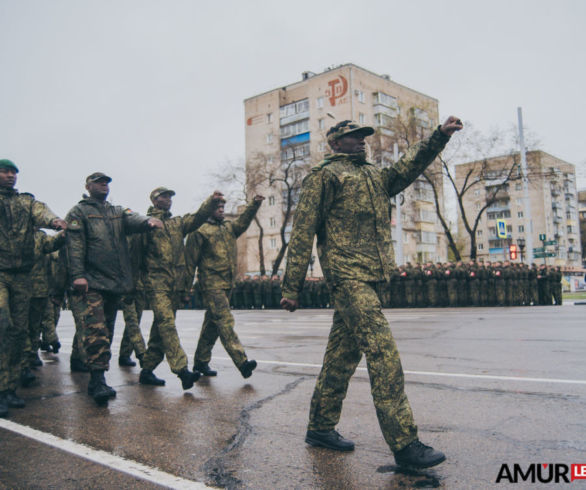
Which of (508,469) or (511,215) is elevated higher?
(511,215)

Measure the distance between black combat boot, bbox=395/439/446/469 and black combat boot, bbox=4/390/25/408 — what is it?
142 inches

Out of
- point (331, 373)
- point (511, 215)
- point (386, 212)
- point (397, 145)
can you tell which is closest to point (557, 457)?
point (331, 373)

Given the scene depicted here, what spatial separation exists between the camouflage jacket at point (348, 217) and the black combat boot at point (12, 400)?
3.00 meters

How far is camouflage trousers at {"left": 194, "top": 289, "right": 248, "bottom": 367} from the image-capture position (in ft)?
20.5

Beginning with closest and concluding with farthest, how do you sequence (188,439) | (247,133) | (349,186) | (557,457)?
(557,457), (349,186), (188,439), (247,133)

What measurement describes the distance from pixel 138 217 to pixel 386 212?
308 cm

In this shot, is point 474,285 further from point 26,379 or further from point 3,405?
point 3,405

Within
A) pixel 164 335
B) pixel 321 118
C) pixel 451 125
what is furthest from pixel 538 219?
pixel 451 125

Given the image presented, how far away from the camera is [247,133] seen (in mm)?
73000

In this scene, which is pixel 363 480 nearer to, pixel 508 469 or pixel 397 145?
pixel 508 469

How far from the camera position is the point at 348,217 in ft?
12.0

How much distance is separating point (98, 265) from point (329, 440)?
3.07 metres

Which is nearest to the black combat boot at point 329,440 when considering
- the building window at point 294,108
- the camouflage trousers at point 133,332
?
the camouflage trousers at point 133,332

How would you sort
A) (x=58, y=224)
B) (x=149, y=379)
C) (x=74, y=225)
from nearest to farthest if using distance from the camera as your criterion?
(x=58, y=224) → (x=74, y=225) → (x=149, y=379)
